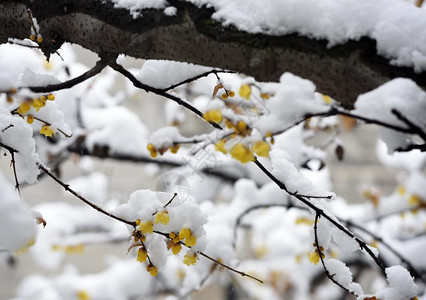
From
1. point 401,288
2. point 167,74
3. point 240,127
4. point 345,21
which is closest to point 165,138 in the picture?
point 167,74

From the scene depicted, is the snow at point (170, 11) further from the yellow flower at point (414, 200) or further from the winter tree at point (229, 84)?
the yellow flower at point (414, 200)

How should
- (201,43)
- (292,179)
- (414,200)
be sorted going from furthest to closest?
(414,200), (292,179), (201,43)

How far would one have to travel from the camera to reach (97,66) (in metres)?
→ 0.81

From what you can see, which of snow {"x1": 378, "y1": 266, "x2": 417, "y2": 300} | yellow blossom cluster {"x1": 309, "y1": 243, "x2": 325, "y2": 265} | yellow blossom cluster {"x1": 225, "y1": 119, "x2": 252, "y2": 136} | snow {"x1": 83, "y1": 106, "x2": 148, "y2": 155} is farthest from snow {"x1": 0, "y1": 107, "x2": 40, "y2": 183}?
snow {"x1": 83, "y1": 106, "x2": 148, "y2": 155}

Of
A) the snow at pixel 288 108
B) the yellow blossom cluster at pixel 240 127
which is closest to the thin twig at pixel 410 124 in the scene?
the snow at pixel 288 108

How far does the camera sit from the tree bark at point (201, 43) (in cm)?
64

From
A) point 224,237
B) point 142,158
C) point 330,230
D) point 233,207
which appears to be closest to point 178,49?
point 330,230

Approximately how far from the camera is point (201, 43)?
715mm

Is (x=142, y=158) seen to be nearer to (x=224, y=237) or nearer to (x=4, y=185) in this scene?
(x=224, y=237)

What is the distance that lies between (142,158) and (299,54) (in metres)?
1.61

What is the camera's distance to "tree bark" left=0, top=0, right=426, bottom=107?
64cm

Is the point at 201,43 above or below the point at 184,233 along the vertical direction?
above

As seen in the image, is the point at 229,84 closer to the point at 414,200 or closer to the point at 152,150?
the point at 152,150

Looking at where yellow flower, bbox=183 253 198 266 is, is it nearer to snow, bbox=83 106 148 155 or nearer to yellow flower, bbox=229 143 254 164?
yellow flower, bbox=229 143 254 164
